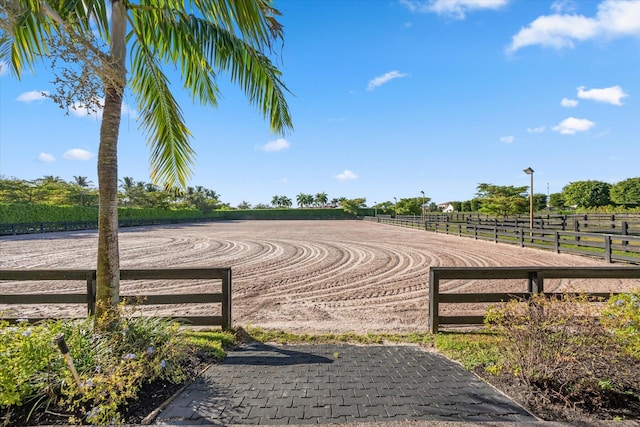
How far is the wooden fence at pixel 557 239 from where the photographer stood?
10.6 m

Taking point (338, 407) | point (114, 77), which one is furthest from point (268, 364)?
point (114, 77)

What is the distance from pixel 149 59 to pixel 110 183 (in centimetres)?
186

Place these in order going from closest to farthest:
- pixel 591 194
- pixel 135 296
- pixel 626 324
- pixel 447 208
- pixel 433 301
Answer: pixel 626 324, pixel 135 296, pixel 433 301, pixel 591 194, pixel 447 208

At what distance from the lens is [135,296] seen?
13.8 ft

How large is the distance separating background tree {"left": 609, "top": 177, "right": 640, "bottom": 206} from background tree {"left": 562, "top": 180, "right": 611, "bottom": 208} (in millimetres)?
2715

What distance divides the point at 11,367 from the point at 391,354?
3594 mm

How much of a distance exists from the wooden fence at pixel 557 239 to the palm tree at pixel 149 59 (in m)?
12.6

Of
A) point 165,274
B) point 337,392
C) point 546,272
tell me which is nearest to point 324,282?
point 165,274

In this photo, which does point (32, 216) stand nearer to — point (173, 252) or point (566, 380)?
point (173, 252)

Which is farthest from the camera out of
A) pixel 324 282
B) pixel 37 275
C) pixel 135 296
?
pixel 324 282

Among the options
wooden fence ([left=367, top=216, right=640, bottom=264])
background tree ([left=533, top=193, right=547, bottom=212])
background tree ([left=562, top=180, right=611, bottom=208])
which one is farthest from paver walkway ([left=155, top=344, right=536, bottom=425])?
background tree ([left=562, top=180, right=611, bottom=208])

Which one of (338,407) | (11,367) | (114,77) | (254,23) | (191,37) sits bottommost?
(338,407)

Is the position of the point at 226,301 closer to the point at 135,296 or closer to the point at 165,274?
the point at 165,274

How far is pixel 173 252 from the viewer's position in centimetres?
1432
